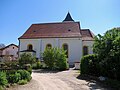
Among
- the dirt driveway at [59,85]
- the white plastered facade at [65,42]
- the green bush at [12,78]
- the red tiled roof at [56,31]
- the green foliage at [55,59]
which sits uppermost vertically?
the red tiled roof at [56,31]

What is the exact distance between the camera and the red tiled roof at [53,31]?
3803 cm

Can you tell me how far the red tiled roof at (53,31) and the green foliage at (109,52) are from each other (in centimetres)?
2164

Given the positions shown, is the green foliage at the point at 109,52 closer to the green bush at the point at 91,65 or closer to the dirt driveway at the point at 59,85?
the green bush at the point at 91,65

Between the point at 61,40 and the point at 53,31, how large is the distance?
3.39 m

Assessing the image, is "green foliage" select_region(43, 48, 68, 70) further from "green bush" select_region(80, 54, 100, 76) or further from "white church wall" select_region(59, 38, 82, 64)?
"white church wall" select_region(59, 38, 82, 64)

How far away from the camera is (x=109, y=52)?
45.3 feet

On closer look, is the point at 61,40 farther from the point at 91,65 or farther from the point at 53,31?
the point at 91,65

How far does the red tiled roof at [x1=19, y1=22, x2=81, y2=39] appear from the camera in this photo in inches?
1497

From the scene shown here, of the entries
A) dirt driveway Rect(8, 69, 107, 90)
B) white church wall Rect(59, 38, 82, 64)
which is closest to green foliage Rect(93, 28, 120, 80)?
dirt driveway Rect(8, 69, 107, 90)

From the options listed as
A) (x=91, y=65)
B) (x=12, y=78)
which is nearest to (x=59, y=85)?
(x=12, y=78)

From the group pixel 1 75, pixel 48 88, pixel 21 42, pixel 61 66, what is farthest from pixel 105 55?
pixel 21 42

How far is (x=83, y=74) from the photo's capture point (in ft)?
58.3

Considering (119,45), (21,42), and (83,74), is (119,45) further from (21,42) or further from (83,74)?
(21,42)

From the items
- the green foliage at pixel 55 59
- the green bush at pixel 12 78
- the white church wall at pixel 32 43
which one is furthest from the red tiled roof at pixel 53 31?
the green bush at pixel 12 78
